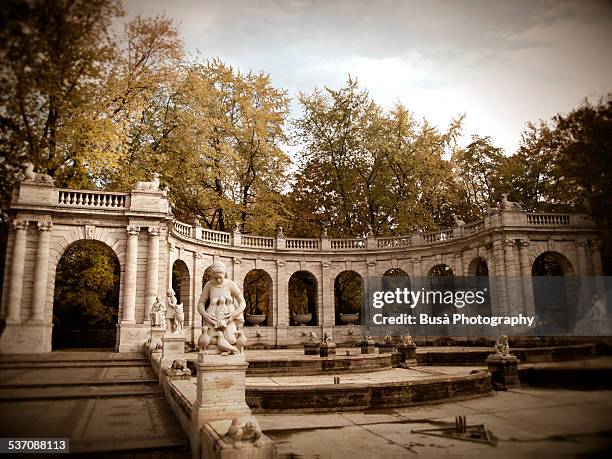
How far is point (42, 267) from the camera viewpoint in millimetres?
19750

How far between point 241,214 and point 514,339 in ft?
68.8

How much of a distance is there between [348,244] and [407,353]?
52.0ft

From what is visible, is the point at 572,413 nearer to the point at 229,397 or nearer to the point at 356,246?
the point at 229,397

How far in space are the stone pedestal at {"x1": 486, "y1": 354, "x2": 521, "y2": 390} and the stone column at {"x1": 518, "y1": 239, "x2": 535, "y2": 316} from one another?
13061 mm

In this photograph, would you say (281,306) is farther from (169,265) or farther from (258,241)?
(169,265)

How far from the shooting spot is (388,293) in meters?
31.3

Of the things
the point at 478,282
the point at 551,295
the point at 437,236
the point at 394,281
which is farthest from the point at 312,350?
the point at 551,295

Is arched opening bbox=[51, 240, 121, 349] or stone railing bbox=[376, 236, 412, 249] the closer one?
arched opening bbox=[51, 240, 121, 349]

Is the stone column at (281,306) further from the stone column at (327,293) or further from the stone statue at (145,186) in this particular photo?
A: the stone statue at (145,186)

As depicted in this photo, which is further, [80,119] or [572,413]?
[572,413]

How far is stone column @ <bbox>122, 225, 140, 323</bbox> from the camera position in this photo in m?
21.2

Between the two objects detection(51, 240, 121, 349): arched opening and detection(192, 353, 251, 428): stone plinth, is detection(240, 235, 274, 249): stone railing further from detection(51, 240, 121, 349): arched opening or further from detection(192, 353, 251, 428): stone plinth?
detection(192, 353, 251, 428): stone plinth

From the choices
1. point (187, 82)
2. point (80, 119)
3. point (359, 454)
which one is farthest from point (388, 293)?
point (80, 119)

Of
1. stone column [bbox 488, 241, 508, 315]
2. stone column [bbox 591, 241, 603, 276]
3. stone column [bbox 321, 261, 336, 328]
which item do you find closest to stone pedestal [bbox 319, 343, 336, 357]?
stone column [bbox 488, 241, 508, 315]
